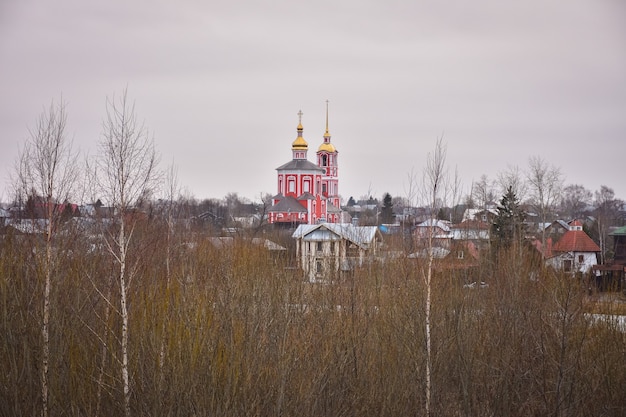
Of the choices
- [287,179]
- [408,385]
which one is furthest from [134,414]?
[287,179]

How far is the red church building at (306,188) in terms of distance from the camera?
74062 millimetres

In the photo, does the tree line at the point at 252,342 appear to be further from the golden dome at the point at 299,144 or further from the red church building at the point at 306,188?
the golden dome at the point at 299,144

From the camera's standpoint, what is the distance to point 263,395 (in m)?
10.8

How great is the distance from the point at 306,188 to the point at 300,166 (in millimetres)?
2546

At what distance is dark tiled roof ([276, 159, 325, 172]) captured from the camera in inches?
3140

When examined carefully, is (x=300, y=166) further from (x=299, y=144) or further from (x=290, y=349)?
(x=290, y=349)

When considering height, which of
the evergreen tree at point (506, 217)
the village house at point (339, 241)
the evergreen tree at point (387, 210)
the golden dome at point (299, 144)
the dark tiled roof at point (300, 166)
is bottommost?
the village house at point (339, 241)

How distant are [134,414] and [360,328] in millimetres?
5689

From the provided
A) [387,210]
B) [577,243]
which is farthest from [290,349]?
[387,210]

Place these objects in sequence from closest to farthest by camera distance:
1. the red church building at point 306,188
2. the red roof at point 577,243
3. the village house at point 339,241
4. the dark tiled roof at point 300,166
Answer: the village house at point 339,241, the red roof at point 577,243, the red church building at point 306,188, the dark tiled roof at point 300,166

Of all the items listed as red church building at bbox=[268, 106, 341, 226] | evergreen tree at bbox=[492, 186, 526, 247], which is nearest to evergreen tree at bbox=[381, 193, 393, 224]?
red church building at bbox=[268, 106, 341, 226]

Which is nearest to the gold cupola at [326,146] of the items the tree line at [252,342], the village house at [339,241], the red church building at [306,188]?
the red church building at [306,188]

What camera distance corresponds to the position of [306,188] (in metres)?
79.3

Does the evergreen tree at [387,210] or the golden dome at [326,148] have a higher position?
the golden dome at [326,148]
